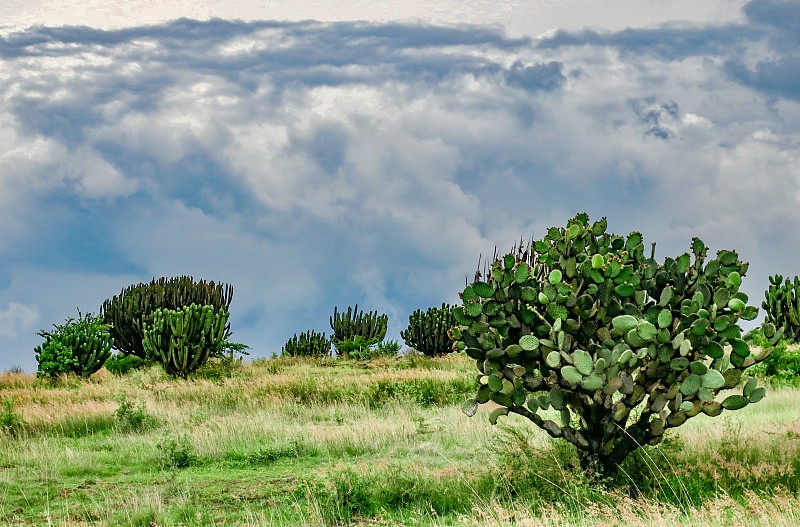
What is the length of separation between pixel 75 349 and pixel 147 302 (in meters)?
6.55

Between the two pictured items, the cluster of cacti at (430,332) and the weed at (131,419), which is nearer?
the weed at (131,419)

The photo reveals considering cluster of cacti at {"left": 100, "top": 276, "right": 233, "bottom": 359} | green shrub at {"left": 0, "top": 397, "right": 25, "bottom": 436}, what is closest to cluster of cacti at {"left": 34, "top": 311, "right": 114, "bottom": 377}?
cluster of cacti at {"left": 100, "top": 276, "right": 233, "bottom": 359}

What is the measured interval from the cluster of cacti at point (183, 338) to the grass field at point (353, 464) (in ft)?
17.8

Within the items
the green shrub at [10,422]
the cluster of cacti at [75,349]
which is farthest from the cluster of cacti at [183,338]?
the green shrub at [10,422]

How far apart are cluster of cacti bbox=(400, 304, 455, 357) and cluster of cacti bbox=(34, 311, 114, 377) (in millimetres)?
12049

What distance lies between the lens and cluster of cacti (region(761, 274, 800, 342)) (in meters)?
30.5

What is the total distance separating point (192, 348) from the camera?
2538 cm

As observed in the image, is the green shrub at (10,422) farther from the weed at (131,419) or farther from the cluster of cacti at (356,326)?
the cluster of cacti at (356,326)

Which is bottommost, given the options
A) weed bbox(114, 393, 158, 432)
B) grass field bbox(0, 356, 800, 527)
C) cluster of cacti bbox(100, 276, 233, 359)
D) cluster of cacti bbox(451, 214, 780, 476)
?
grass field bbox(0, 356, 800, 527)

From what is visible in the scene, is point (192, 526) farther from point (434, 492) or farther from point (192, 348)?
point (192, 348)

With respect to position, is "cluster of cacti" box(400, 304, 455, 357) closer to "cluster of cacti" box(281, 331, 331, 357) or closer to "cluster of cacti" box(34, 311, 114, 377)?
"cluster of cacti" box(281, 331, 331, 357)

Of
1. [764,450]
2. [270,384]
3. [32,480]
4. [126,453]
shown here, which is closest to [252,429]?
[126,453]

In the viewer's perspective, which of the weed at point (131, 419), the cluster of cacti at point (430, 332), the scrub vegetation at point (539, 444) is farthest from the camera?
the cluster of cacti at point (430, 332)

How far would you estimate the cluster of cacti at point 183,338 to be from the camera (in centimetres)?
2498
